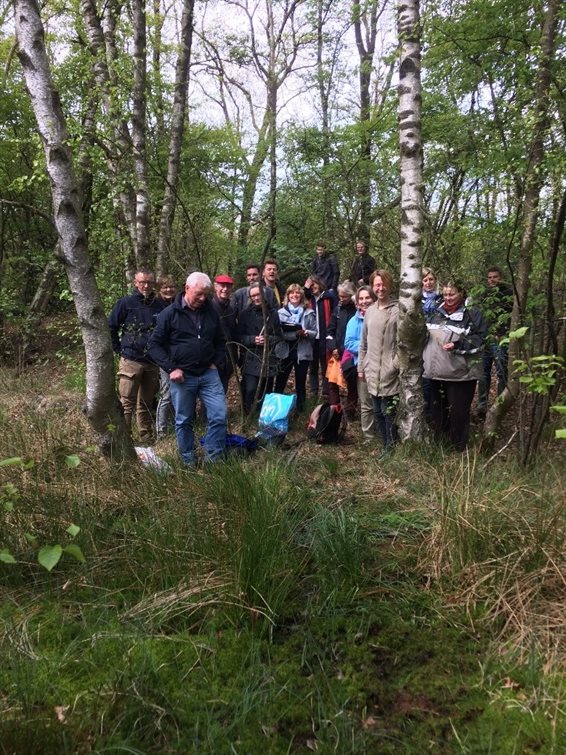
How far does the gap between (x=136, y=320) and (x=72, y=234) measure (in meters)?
2.25

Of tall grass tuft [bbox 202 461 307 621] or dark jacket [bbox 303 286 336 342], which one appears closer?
tall grass tuft [bbox 202 461 307 621]

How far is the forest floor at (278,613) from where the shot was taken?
1847 millimetres

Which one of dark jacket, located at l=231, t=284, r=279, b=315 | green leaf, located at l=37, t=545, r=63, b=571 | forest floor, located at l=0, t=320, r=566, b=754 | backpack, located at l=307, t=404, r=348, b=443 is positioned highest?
dark jacket, located at l=231, t=284, r=279, b=315

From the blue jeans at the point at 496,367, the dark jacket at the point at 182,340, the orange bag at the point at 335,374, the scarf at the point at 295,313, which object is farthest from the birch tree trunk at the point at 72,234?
the scarf at the point at 295,313

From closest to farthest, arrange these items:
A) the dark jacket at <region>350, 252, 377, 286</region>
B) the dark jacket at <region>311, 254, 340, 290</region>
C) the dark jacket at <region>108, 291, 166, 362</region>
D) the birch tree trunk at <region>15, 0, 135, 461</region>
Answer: the birch tree trunk at <region>15, 0, 135, 461</region> → the dark jacket at <region>108, 291, 166, 362</region> → the dark jacket at <region>350, 252, 377, 286</region> → the dark jacket at <region>311, 254, 340, 290</region>

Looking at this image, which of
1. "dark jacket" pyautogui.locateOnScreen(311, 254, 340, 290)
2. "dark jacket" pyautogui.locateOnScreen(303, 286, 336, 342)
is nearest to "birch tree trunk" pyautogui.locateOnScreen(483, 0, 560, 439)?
"dark jacket" pyautogui.locateOnScreen(303, 286, 336, 342)

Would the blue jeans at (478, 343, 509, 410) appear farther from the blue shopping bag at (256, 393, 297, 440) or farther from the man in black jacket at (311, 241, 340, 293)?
the man in black jacket at (311, 241, 340, 293)

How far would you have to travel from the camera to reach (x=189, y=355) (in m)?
→ 4.75

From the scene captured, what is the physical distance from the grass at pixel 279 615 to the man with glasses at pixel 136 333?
2.27m

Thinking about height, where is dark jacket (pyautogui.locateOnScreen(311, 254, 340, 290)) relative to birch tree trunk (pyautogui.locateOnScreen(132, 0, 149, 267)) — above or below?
below

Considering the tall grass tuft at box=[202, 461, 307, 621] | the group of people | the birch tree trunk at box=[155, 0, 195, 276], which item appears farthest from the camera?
the birch tree trunk at box=[155, 0, 195, 276]

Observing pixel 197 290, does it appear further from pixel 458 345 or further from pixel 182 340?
pixel 458 345

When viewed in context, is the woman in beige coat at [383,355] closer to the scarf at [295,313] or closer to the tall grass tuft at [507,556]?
the scarf at [295,313]

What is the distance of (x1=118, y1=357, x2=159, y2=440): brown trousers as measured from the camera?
5.89 meters
